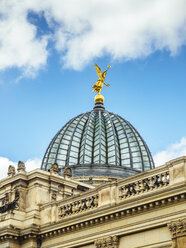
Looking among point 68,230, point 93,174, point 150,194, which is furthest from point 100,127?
point 150,194

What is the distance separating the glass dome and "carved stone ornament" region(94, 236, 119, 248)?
2749 centimetres

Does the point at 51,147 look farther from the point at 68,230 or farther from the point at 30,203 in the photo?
the point at 68,230

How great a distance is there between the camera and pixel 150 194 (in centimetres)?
2298

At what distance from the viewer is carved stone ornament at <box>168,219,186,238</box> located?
21.3 meters

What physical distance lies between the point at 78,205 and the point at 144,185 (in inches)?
214

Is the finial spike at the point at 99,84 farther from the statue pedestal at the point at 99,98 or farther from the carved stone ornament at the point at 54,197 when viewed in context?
the carved stone ornament at the point at 54,197

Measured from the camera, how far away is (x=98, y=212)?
2552 cm

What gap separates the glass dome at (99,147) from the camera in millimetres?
55131

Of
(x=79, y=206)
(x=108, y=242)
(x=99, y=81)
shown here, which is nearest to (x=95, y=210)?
(x=108, y=242)

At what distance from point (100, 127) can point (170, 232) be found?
3927 centimetres

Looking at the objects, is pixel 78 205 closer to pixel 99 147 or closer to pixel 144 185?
pixel 144 185

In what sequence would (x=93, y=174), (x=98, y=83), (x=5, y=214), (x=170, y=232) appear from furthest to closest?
(x=98, y=83) < (x=93, y=174) < (x=5, y=214) < (x=170, y=232)

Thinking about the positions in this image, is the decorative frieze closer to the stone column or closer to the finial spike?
the stone column

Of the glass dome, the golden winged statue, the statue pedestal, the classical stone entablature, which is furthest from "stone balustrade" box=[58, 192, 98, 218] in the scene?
the statue pedestal
